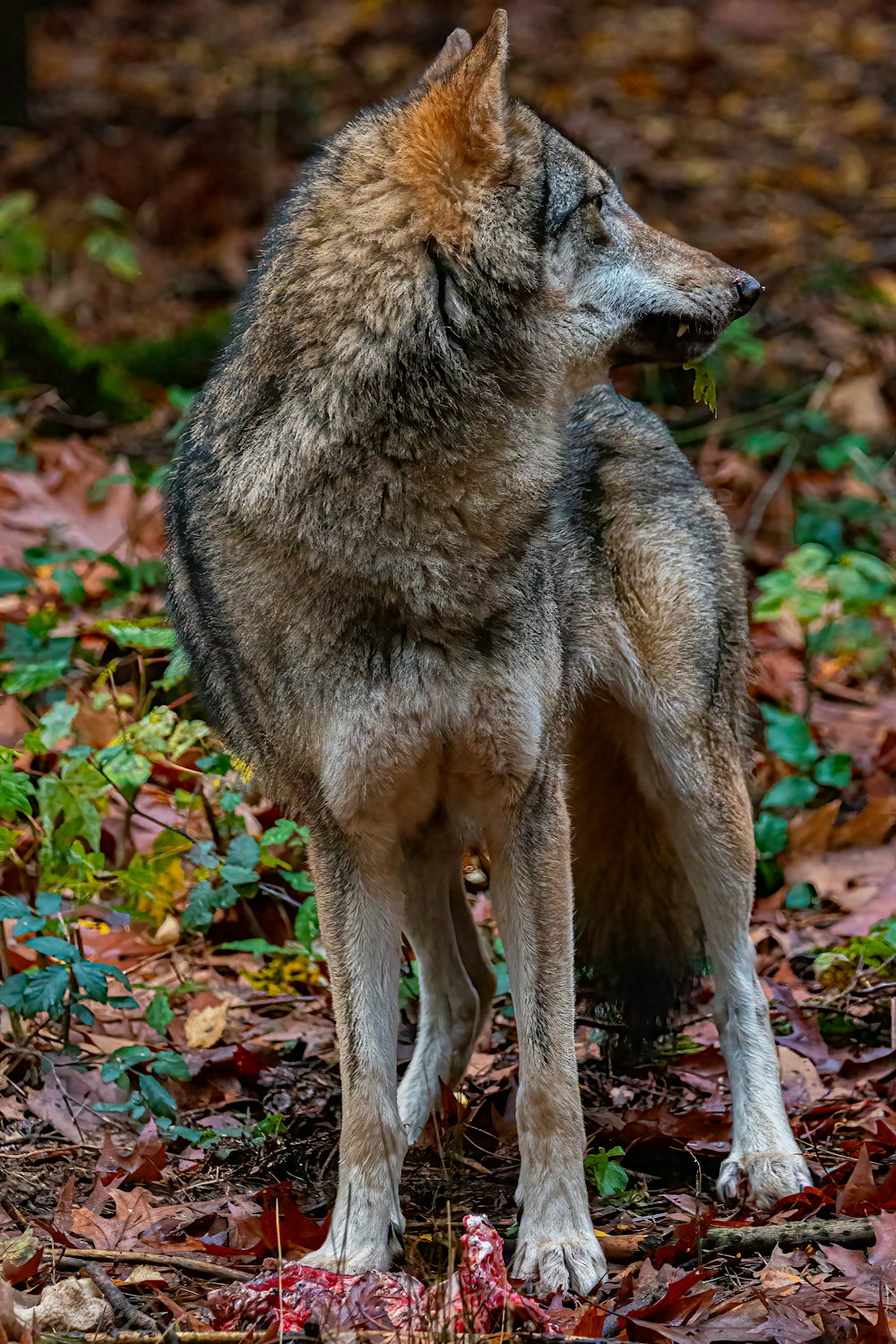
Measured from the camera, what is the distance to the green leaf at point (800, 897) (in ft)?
19.4

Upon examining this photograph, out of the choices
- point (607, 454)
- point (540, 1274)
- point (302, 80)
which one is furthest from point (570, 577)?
point (302, 80)

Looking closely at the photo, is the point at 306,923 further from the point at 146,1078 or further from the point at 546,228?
the point at 546,228

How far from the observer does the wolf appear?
3727 mm

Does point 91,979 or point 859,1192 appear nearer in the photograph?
point 859,1192

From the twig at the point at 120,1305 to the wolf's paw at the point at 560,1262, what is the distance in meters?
0.96

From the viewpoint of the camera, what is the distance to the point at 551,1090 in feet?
12.9

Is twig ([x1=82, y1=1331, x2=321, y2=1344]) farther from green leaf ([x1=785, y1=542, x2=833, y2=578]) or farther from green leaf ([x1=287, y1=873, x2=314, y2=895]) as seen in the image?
green leaf ([x1=785, y1=542, x2=833, y2=578])

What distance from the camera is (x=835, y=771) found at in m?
6.35

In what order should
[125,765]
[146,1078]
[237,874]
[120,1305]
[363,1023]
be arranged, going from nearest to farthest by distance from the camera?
1. [120,1305]
2. [363,1023]
3. [146,1078]
4. [237,874]
5. [125,765]

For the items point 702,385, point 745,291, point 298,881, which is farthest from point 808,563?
point 298,881

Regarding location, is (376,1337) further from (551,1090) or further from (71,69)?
(71,69)

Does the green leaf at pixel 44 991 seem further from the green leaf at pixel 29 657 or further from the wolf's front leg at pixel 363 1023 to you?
the green leaf at pixel 29 657

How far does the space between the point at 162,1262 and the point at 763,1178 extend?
5.76ft

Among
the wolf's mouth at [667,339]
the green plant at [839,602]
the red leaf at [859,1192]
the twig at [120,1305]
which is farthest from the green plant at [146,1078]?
the green plant at [839,602]
